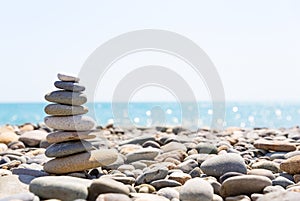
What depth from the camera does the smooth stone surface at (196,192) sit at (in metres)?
2.98

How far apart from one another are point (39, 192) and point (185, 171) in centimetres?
161

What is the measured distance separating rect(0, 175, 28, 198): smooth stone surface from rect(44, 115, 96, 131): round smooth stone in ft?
2.22

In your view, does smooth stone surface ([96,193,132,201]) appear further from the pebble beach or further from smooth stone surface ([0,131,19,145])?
smooth stone surface ([0,131,19,145])

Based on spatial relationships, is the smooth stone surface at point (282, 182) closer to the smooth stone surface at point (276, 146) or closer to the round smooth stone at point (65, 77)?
the smooth stone surface at point (276, 146)

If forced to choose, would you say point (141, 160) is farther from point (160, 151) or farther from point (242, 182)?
point (242, 182)

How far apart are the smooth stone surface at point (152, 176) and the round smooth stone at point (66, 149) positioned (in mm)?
715

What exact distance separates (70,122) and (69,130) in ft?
0.32

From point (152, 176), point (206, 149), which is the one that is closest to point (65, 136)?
point (152, 176)

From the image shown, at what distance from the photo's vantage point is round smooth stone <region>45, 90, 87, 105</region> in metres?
3.96

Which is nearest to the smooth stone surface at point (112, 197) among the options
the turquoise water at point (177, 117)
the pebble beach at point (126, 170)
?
the pebble beach at point (126, 170)

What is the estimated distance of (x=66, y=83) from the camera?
4008mm

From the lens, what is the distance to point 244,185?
318 cm

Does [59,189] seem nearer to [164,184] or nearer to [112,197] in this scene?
[112,197]

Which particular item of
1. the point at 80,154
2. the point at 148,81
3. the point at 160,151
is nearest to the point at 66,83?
the point at 80,154
